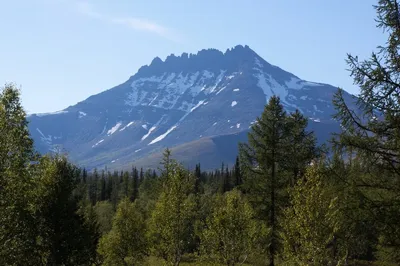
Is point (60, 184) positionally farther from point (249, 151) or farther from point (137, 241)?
point (249, 151)

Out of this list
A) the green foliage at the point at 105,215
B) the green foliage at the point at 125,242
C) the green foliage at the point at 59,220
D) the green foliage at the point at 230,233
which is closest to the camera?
the green foliage at the point at 230,233

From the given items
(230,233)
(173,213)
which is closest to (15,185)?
(173,213)

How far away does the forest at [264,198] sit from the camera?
12531mm

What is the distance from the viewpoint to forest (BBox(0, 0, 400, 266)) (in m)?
12.5

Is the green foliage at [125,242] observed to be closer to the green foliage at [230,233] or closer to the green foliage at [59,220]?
the green foliage at [59,220]

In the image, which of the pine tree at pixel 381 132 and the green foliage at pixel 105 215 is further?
Result: the green foliage at pixel 105 215

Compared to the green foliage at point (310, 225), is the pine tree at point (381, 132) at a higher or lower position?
higher

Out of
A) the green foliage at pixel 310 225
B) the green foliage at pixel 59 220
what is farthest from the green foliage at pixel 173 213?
the green foliage at pixel 310 225

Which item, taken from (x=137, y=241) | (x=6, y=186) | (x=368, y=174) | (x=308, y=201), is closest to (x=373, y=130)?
(x=368, y=174)

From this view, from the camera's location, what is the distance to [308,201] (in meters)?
19.8

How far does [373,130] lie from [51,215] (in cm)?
2039

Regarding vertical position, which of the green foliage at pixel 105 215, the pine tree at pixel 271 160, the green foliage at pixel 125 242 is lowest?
the green foliage at pixel 105 215

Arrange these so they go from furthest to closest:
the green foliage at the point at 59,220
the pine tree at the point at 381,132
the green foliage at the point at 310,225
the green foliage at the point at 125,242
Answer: the green foliage at the point at 125,242 < the green foliage at the point at 59,220 < the green foliage at the point at 310,225 < the pine tree at the point at 381,132

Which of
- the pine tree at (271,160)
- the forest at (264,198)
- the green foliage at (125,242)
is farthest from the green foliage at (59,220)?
the pine tree at (271,160)
